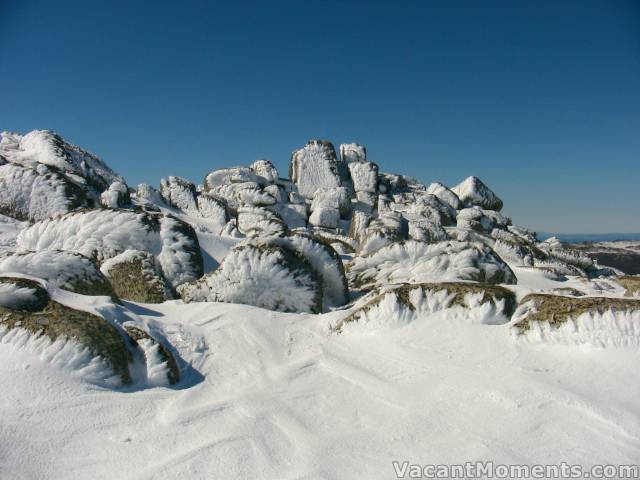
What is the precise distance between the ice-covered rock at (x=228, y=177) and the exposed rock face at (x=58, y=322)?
640 inches

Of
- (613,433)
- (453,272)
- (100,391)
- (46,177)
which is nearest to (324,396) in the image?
(100,391)

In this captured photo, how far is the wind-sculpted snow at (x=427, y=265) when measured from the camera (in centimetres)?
638

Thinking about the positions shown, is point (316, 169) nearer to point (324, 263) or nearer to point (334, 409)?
point (324, 263)

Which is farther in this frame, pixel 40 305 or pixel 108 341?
pixel 40 305

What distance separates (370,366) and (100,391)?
1982 mm

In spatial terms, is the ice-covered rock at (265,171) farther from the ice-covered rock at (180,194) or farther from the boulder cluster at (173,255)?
the boulder cluster at (173,255)

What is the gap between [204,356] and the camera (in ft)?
11.5

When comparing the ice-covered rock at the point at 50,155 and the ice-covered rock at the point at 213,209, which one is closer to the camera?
the ice-covered rock at the point at 50,155

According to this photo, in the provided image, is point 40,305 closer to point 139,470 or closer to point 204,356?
point 204,356

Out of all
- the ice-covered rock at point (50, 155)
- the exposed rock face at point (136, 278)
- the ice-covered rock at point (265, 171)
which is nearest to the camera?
the exposed rock face at point (136, 278)

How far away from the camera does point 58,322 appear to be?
3008 millimetres

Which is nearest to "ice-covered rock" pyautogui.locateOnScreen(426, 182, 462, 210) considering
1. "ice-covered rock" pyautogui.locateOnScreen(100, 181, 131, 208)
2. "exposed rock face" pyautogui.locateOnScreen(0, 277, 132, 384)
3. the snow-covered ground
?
"ice-covered rock" pyautogui.locateOnScreen(100, 181, 131, 208)

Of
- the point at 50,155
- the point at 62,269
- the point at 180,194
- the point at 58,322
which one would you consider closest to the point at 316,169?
the point at 180,194

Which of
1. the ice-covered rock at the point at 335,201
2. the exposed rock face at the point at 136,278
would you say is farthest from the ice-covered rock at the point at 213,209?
the exposed rock face at the point at 136,278
